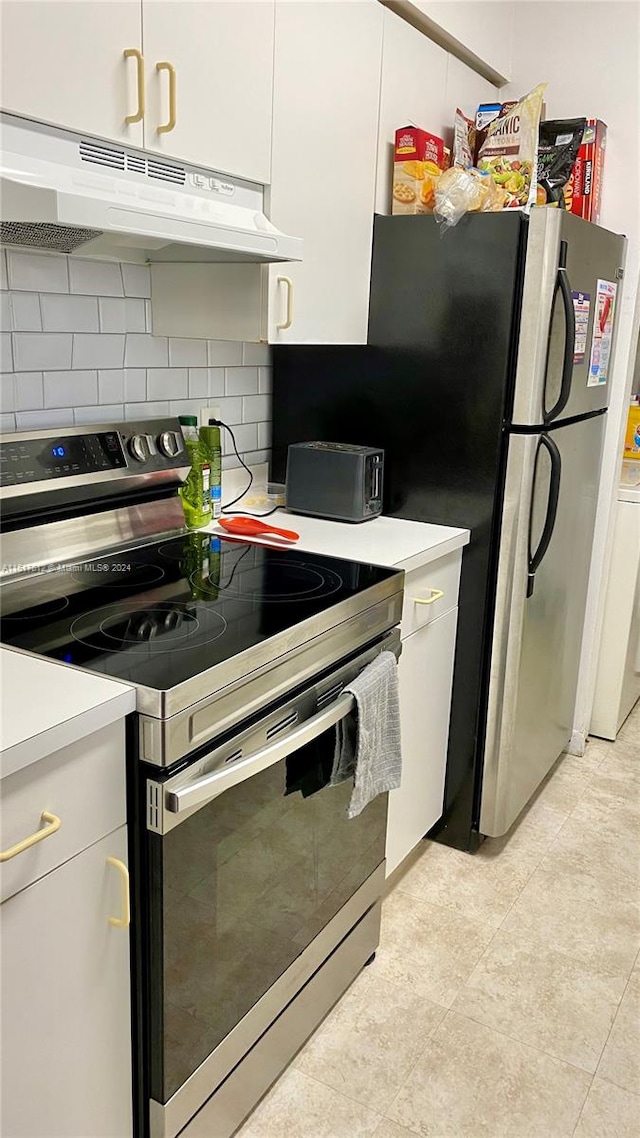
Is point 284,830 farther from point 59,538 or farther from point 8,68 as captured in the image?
point 8,68

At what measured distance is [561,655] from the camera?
2840 mm

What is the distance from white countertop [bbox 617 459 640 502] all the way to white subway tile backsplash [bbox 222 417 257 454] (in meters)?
1.37

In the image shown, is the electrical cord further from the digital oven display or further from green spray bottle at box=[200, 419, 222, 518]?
the digital oven display

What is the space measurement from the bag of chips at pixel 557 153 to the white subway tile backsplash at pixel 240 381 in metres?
0.99

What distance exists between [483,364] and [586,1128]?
1.62m

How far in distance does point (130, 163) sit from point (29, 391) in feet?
1.58

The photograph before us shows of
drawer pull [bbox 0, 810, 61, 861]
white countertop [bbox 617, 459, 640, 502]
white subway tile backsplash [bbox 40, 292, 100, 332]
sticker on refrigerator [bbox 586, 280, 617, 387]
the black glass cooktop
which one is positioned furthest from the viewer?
white countertop [bbox 617, 459, 640, 502]

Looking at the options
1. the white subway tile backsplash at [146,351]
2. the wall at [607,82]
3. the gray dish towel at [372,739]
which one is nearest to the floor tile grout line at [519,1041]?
the gray dish towel at [372,739]

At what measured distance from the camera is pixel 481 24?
2.60m

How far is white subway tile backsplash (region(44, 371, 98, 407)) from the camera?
6.02 feet

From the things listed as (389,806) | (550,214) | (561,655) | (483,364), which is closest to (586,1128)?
(389,806)

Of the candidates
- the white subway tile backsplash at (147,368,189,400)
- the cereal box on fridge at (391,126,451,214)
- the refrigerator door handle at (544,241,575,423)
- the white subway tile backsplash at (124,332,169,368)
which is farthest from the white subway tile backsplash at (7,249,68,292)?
the refrigerator door handle at (544,241,575,423)

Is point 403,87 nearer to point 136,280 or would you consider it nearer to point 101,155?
point 136,280

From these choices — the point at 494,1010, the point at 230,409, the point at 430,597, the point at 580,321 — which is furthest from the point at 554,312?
the point at 494,1010
